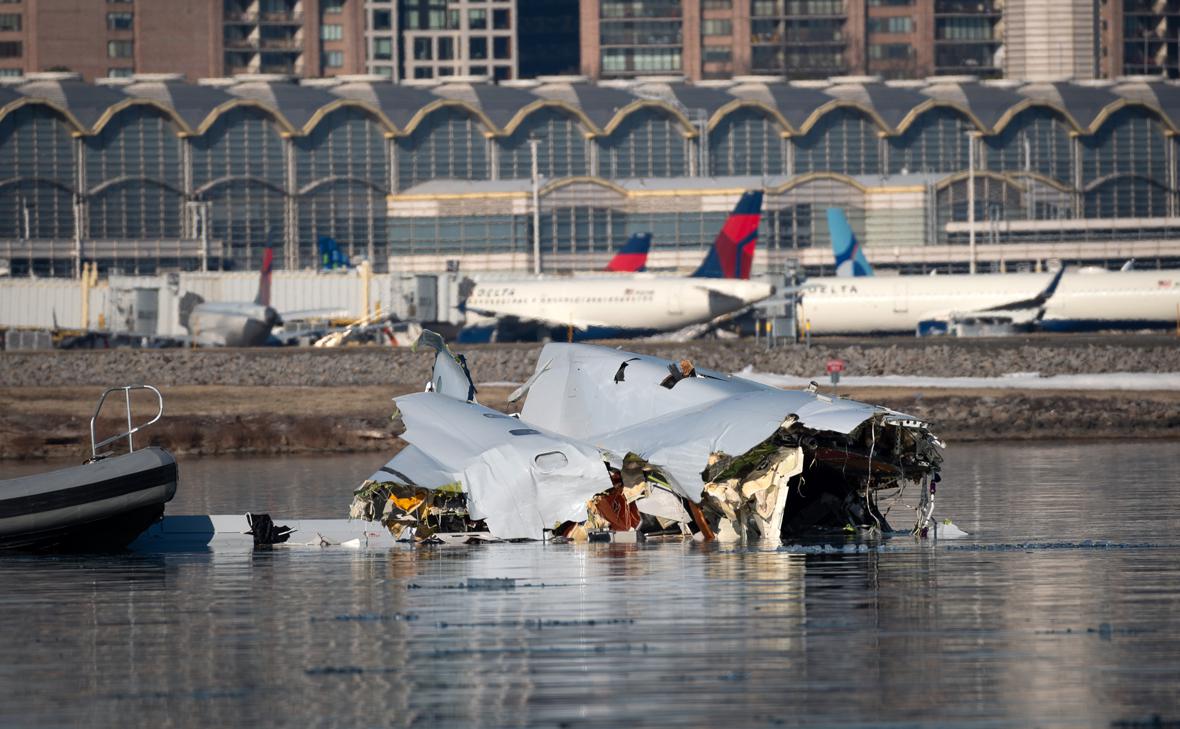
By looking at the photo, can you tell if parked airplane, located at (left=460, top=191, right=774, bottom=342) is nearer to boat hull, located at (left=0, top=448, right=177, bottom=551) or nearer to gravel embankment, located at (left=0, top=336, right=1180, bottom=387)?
gravel embankment, located at (left=0, top=336, right=1180, bottom=387)

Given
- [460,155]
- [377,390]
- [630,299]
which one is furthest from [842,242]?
[377,390]

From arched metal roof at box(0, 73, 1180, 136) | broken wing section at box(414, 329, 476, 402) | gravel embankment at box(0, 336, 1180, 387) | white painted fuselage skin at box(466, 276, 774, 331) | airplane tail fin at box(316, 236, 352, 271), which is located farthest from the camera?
arched metal roof at box(0, 73, 1180, 136)

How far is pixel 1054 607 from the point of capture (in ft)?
68.1

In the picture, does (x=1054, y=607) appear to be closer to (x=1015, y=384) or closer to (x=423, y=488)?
(x=423, y=488)

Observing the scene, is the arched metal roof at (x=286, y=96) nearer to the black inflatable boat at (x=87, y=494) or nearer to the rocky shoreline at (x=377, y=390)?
the rocky shoreline at (x=377, y=390)

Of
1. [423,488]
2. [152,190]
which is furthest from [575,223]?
[423,488]

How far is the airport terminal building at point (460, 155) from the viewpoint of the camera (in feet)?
516

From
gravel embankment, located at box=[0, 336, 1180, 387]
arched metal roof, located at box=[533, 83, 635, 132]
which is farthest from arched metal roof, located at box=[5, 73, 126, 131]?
gravel embankment, located at box=[0, 336, 1180, 387]

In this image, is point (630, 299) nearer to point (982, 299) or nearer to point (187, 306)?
point (982, 299)

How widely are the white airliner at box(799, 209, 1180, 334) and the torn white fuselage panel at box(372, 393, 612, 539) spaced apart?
76.3 metres

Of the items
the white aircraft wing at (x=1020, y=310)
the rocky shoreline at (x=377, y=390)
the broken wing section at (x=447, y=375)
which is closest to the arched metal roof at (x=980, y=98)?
the white aircraft wing at (x=1020, y=310)

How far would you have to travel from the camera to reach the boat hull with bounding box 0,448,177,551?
27.8 meters

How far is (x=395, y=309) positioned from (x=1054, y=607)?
298 feet

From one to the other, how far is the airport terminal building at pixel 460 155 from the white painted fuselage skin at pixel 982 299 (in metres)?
45.5
